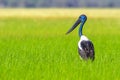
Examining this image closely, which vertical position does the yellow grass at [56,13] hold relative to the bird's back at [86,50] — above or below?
below

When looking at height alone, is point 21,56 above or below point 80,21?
below

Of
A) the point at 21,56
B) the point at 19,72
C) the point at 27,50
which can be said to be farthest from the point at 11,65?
the point at 27,50

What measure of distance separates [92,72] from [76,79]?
2.42 ft

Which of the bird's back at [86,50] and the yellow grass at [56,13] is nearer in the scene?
the bird's back at [86,50]

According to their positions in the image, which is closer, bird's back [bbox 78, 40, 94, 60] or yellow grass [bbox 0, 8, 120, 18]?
bird's back [bbox 78, 40, 94, 60]

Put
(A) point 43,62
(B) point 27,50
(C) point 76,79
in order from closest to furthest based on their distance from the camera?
(C) point 76,79 < (A) point 43,62 < (B) point 27,50

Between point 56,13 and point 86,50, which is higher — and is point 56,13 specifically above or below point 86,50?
below

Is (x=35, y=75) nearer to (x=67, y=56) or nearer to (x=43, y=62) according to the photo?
(x=43, y=62)

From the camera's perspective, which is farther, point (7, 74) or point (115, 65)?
point (115, 65)

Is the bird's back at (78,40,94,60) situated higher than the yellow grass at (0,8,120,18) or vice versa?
the bird's back at (78,40,94,60)

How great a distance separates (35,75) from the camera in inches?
358

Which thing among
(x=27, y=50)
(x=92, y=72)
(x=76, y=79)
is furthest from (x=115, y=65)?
(x=27, y=50)

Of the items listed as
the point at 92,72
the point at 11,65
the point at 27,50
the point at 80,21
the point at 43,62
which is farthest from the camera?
the point at 27,50

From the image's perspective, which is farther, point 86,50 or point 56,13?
point 56,13
